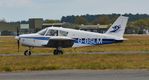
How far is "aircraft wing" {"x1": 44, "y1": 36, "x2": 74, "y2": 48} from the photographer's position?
1503 inches

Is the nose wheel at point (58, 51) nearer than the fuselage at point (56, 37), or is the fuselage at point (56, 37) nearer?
the nose wheel at point (58, 51)

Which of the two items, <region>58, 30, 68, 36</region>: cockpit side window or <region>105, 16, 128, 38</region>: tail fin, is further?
<region>105, 16, 128, 38</region>: tail fin

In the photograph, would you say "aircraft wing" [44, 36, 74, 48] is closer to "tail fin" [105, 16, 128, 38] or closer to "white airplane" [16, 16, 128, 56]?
"white airplane" [16, 16, 128, 56]

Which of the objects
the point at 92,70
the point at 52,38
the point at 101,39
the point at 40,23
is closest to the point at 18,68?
the point at 92,70

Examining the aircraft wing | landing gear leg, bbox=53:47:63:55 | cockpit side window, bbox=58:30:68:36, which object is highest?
cockpit side window, bbox=58:30:68:36

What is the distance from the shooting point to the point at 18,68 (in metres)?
23.9

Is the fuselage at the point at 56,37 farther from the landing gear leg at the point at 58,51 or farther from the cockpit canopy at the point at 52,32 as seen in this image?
the landing gear leg at the point at 58,51

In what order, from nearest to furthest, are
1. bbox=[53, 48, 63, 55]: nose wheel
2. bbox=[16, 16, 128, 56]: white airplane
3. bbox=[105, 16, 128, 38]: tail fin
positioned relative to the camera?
bbox=[53, 48, 63, 55]: nose wheel, bbox=[16, 16, 128, 56]: white airplane, bbox=[105, 16, 128, 38]: tail fin

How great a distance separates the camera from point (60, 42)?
126 feet

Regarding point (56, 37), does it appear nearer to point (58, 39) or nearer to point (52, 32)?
point (58, 39)

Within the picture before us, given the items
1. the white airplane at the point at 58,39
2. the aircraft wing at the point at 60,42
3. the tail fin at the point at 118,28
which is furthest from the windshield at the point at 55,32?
the tail fin at the point at 118,28

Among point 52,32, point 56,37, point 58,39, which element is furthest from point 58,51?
point 52,32

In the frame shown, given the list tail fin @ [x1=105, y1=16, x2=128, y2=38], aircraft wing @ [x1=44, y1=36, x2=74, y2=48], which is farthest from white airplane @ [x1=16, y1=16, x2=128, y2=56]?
tail fin @ [x1=105, y1=16, x2=128, y2=38]

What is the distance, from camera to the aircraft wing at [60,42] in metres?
38.2
